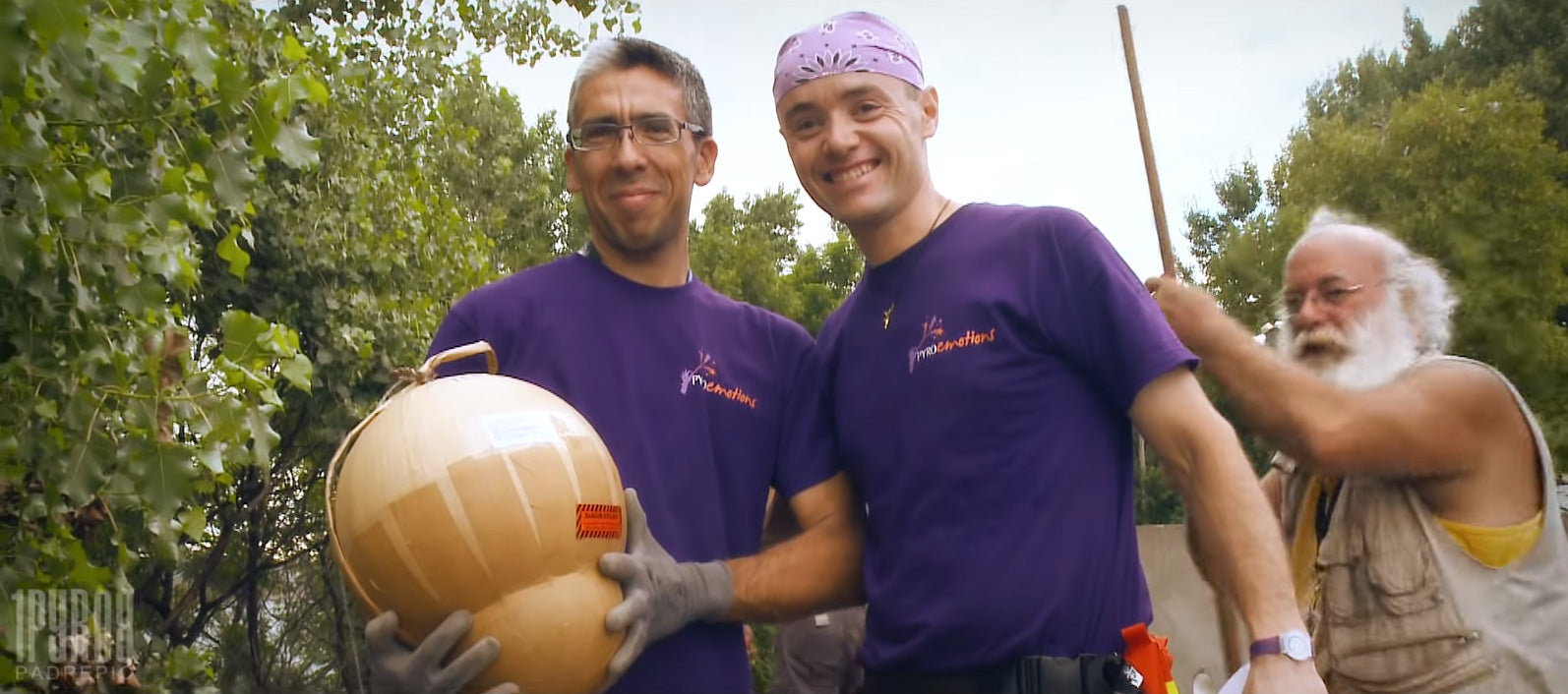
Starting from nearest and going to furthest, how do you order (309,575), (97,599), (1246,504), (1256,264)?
(1246,504), (97,599), (309,575), (1256,264)

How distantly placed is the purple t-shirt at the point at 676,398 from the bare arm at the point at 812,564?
5cm

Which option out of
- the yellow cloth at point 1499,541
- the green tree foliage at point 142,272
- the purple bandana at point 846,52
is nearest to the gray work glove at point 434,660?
the green tree foliage at point 142,272

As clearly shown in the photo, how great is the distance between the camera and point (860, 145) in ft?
8.55

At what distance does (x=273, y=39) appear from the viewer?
381cm

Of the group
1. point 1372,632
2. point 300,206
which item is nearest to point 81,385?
point 1372,632

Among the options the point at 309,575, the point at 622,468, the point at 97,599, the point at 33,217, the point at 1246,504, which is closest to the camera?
the point at 1246,504

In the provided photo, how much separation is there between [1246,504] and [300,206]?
5174mm

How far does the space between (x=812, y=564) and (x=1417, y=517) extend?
150 centimetres

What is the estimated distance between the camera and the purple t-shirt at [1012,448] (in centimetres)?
222

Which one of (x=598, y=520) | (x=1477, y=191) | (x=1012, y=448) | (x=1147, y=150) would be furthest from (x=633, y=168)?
(x=1477, y=191)

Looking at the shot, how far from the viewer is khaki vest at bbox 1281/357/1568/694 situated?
284 centimetres

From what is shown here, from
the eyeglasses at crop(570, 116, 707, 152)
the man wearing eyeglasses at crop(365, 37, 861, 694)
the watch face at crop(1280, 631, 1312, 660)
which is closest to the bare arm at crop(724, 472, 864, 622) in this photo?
the man wearing eyeglasses at crop(365, 37, 861, 694)

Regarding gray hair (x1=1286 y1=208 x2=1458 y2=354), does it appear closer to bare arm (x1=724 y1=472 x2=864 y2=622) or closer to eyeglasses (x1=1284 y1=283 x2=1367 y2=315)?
eyeglasses (x1=1284 y1=283 x2=1367 y2=315)

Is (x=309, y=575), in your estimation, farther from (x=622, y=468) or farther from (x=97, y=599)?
(x=622, y=468)
